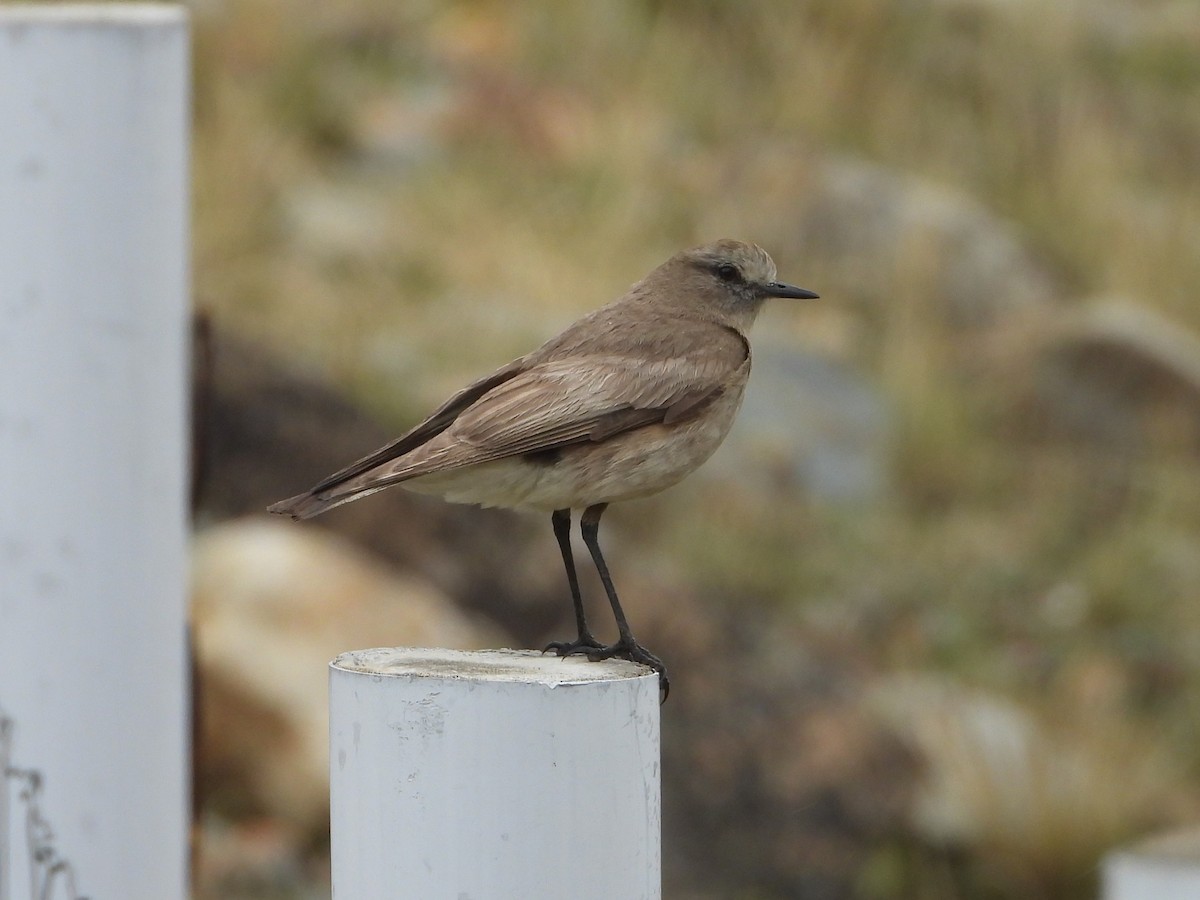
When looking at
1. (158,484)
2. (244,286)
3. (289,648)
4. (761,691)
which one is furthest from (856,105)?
(158,484)

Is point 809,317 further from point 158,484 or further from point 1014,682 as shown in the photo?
point 158,484

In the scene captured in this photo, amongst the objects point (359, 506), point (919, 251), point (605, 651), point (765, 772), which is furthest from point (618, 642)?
point (919, 251)

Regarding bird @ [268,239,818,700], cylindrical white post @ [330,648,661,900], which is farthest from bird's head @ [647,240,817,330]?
cylindrical white post @ [330,648,661,900]

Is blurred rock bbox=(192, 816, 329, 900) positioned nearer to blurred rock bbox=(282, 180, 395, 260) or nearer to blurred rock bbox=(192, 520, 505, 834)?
blurred rock bbox=(192, 520, 505, 834)

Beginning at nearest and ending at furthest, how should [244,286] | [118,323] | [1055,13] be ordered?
1. [118,323]
2. [244,286]
3. [1055,13]

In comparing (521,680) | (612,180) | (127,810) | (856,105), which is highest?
(856,105)

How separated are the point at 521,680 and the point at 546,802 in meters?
0.18

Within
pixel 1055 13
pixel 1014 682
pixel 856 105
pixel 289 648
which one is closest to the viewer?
pixel 289 648

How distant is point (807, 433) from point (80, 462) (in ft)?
25.9

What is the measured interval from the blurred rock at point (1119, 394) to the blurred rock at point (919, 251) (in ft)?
2.71

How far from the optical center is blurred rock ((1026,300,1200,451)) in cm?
1229

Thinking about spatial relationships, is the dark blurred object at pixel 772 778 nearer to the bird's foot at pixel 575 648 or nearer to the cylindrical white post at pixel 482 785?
the bird's foot at pixel 575 648

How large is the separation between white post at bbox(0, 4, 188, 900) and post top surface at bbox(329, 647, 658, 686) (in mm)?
1423

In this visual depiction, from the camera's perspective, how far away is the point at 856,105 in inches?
608
